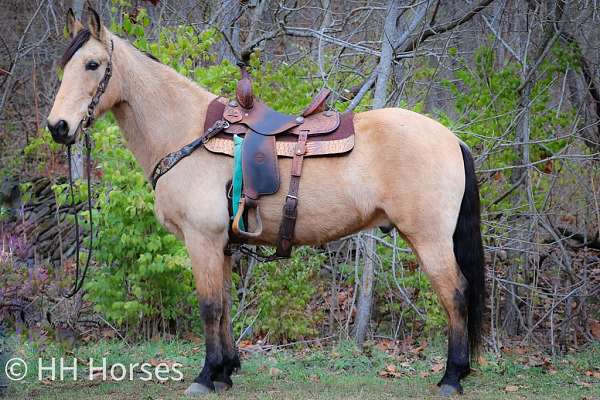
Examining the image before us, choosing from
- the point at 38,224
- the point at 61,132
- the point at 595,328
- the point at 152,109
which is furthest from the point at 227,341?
the point at 38,224

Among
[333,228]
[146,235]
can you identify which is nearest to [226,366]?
[333,228]

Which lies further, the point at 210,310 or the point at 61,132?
the point at 210,310

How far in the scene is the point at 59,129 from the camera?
440 cm

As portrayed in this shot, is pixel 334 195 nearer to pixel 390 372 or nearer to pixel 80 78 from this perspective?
pixel 390 372

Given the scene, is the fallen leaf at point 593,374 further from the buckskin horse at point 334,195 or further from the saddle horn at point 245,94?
the saddle horn at point 245,94

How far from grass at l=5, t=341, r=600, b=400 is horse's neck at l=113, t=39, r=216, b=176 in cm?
159

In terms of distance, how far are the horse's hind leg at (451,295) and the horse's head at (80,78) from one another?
2289 mm

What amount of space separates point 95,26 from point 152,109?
65 centimetres

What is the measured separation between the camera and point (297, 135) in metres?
4.66

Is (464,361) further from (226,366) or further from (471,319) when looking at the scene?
(226,366)

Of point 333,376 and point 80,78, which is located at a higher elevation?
point 80,78

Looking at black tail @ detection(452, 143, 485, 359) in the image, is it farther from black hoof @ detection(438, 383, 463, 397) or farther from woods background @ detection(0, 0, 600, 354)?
woods background @ detection(0, 0, 600, 354)

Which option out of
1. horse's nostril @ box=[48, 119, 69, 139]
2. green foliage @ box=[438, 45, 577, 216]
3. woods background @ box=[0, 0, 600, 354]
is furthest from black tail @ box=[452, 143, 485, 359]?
horse's nostril @ box=[48, 119, 69, 139]

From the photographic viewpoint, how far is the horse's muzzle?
439cm
